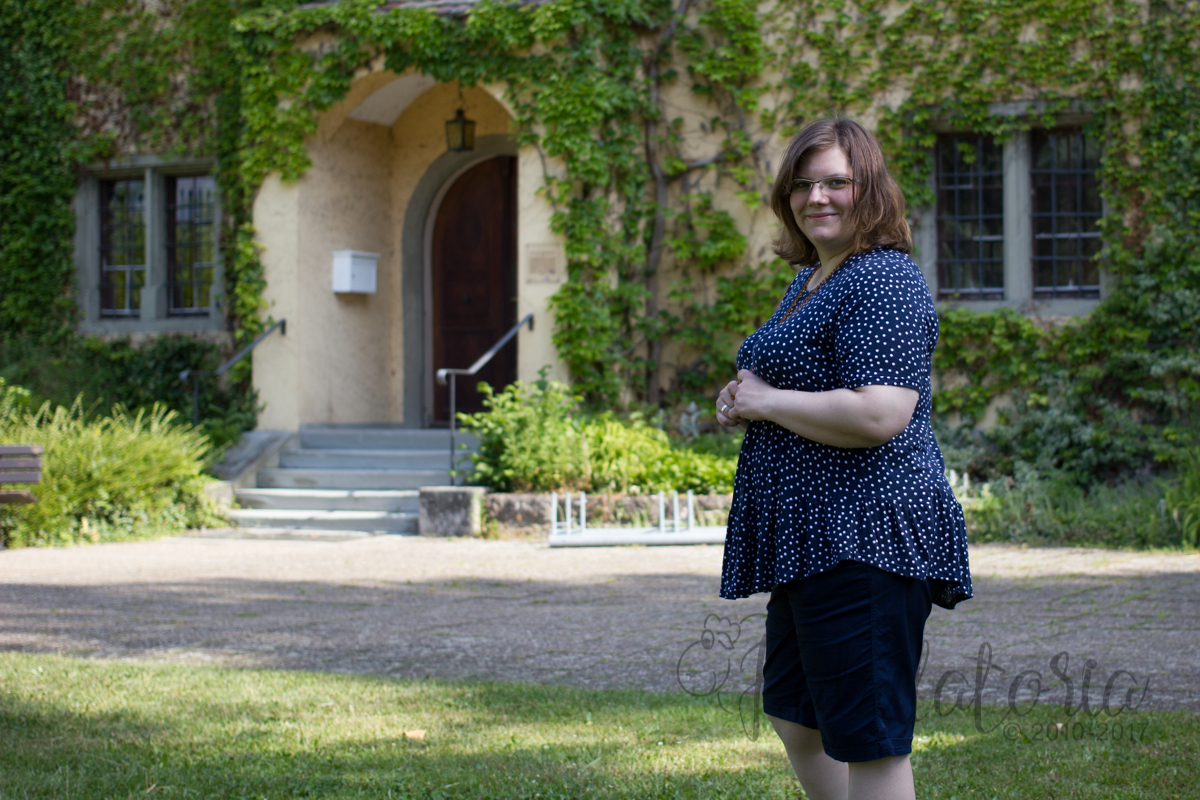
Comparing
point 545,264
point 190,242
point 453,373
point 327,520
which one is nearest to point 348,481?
point 327,520

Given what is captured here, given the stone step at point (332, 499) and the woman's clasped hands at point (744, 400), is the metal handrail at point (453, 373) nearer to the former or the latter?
the stone step at point (332, 499)

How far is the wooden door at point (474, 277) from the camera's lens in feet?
40.5

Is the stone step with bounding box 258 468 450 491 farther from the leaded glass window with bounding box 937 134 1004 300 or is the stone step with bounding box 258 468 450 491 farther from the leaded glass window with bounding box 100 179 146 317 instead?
the leaded glass window with bounding box 937 134 1004 300

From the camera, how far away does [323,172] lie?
11.5 meters

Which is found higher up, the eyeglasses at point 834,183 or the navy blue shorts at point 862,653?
the eyeglasses at point 834,183

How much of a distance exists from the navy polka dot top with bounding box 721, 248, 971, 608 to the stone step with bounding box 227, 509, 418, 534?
735cm

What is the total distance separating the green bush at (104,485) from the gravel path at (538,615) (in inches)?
22.1

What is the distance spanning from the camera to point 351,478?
1023 centimetres

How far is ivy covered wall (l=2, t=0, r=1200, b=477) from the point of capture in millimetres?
9656

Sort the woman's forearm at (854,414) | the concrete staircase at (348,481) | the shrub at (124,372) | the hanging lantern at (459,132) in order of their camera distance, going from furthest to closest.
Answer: the shrub at (124,372), the hanging lantern at (459,132), the concrete staircase at (348,481), the woman's forearm at (854,414)

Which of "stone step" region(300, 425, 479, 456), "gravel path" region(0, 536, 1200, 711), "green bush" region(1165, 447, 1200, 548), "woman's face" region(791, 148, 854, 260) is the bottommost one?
"gravel path" region(0, 536, 1200, 711)

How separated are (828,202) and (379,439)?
901 cm

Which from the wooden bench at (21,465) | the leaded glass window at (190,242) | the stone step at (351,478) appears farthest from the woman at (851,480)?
the leaded glass window at (190,242)

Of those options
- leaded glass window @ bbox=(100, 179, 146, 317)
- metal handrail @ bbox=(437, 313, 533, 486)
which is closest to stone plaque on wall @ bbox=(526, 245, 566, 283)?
metal handrail @ bbox=(437, 313, 533, 486)
